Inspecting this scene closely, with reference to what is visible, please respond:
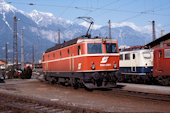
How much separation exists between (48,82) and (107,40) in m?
10.5

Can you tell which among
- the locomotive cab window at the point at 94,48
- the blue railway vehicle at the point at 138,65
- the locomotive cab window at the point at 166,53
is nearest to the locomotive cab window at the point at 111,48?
the locomotive cab window at the point at 94,48

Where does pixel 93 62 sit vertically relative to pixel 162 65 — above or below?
above

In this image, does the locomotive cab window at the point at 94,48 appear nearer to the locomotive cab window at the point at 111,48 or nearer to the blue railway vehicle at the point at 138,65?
the locomotive cab window at the point at 111,48

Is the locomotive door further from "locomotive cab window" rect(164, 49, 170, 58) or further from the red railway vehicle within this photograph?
"locomotive cab window" rect(164, 49, 170, 58)

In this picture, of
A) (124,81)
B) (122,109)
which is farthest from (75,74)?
(124,81)

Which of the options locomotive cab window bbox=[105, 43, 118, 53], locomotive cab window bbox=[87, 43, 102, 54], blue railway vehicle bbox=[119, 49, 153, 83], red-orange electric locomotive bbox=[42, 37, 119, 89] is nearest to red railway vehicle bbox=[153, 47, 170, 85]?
blue railway vehicle bbox=[119, 49, 153, 83]

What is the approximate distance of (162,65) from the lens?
19047 mm

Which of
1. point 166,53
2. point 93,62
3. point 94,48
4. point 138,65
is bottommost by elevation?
point 138,65

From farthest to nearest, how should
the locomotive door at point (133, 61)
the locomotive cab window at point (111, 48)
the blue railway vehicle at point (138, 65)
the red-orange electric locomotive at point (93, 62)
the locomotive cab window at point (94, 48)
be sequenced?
the locomotive door at point (133, 61) < the blue railway vehicle at point (138, 65) < the locomotive cab window at point (111, 48) < the locomotive cab window at point (94, 48) < the red-orange electric locomotive at point (93, 62)

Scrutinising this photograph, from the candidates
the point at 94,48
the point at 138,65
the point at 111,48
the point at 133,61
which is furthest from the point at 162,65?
the point at 94,48

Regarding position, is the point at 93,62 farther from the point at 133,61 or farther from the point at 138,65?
the point at 133,61

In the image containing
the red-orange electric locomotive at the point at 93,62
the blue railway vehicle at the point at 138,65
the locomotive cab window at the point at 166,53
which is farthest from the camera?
the blue railway vehicle at the point at 138,65

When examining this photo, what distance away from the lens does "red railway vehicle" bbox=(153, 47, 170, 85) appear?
1869cm

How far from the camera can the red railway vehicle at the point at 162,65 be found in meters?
18.7
